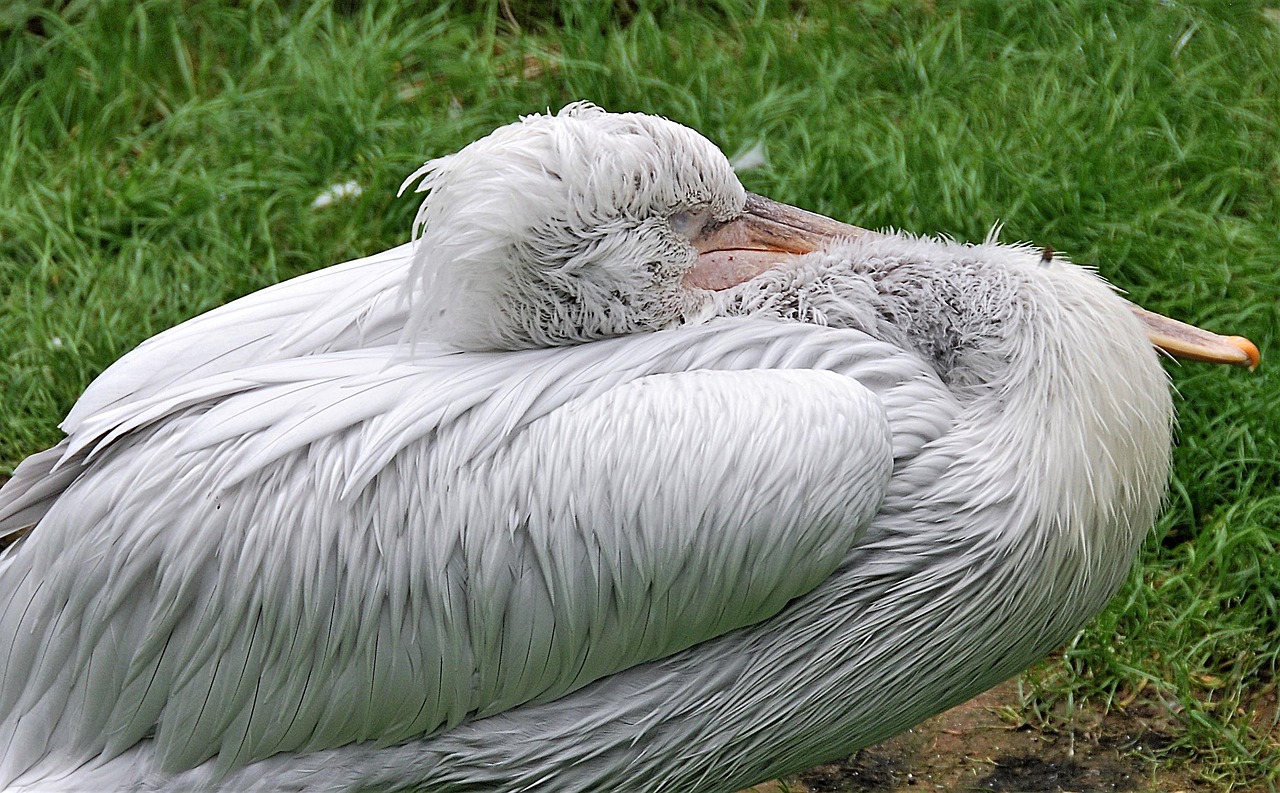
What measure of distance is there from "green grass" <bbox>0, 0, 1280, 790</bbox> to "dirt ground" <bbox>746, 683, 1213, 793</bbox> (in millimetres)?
75

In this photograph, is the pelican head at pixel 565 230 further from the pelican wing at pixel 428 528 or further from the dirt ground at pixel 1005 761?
the dirt ground at pixel 1005 761

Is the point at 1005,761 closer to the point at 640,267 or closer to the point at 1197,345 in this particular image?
the point at 1197,345

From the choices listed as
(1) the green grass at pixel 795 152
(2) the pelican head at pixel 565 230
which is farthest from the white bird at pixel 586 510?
(1) the green grass at pixel 795 152

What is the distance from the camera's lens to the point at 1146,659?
12.3 feet

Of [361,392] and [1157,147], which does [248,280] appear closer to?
[361,392]

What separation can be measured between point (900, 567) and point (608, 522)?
0.45 metres

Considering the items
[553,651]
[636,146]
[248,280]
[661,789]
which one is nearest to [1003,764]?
[661,789]

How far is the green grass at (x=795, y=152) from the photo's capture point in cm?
384

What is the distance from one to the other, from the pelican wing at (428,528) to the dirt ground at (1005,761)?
1135 millimetres

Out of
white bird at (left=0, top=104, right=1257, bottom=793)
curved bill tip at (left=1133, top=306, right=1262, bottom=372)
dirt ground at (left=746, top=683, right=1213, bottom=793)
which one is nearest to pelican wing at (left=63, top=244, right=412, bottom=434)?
white bird at (left=0, top=104, right=1257, bottom=793)

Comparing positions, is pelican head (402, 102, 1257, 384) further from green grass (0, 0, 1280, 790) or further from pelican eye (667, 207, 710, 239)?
green grass (0, 0, 1280, 790)

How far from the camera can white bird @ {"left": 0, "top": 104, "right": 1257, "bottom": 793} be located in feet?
8.14

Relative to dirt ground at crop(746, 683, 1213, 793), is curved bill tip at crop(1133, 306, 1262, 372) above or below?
above

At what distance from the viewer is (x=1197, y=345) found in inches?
106
